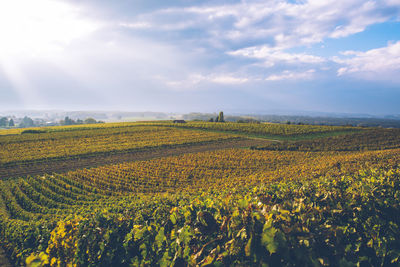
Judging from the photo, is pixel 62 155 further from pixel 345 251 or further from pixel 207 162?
pixel 345 251

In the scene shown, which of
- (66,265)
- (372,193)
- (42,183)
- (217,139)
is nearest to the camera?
(66,265)

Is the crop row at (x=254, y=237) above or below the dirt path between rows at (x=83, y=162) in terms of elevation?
above

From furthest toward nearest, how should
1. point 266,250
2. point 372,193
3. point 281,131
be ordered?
1. point 281,131
2. point 372,193
3. point 266,250

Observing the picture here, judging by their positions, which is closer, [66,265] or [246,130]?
[66,265]

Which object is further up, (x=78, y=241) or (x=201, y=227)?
(x=201, y=227)

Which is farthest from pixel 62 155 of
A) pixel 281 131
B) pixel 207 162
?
pixel 281 131

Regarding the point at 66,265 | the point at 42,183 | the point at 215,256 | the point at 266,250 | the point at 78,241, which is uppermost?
the point at 266,250

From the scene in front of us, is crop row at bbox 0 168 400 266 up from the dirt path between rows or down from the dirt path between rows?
up

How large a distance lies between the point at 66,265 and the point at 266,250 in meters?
4.02

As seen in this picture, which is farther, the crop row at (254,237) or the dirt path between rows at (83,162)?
the dirt path between rows at (83,162)

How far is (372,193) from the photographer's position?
519 centimetres

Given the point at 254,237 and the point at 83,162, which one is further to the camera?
the point at 83,162

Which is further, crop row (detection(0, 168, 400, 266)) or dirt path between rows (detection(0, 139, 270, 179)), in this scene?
dirt path between rows (detection(0, 139, 270, 179))

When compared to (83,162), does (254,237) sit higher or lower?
higher
